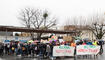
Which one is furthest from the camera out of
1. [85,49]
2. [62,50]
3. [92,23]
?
[92,23]

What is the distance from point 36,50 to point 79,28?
4065 centimetres

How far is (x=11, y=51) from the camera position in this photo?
1838 cm

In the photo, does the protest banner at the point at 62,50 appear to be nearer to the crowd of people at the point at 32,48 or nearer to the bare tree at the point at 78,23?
the crowd of people at the point at 32,48

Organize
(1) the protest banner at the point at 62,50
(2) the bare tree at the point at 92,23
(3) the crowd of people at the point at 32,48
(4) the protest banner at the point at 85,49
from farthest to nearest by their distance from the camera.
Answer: (2) the bare tree at the point at 92,23, (4) the protest banner at the point at 85,49, (3) the crowd of people at the point at 32,48, (1) the protest banner at the point at 62,50

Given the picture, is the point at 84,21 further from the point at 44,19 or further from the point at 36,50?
the point at 36,50

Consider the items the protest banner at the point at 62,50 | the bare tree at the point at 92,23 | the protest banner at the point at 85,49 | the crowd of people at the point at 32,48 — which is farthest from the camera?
the bare tree at the point at 92,23

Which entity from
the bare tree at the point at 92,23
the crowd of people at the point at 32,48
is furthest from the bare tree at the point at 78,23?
the crowd of people at the point at 32,48

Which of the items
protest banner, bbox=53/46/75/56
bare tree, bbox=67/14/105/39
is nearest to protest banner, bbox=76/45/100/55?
protest banner, bbox=53/46/75/56

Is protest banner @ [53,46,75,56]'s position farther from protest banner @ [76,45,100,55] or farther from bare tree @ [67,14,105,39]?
bare tree @ [67,14,105,39]

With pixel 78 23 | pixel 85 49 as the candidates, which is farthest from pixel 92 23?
pixel 85 49

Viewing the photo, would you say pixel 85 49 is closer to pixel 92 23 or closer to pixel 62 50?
pixel 62 50

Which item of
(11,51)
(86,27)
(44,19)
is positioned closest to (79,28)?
(86,27)

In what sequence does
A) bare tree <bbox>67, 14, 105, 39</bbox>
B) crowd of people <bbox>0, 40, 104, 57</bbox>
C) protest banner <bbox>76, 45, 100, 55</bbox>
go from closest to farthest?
crowd of people <bbox>0, 40, 104, 57</bbox> < protest banner <bbox>76, 45, 100, 55</bbox> < bare tree <bbox>67, 14, 105, 39</bbox>

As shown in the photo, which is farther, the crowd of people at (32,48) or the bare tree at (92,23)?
the bare tree at (92,23)
